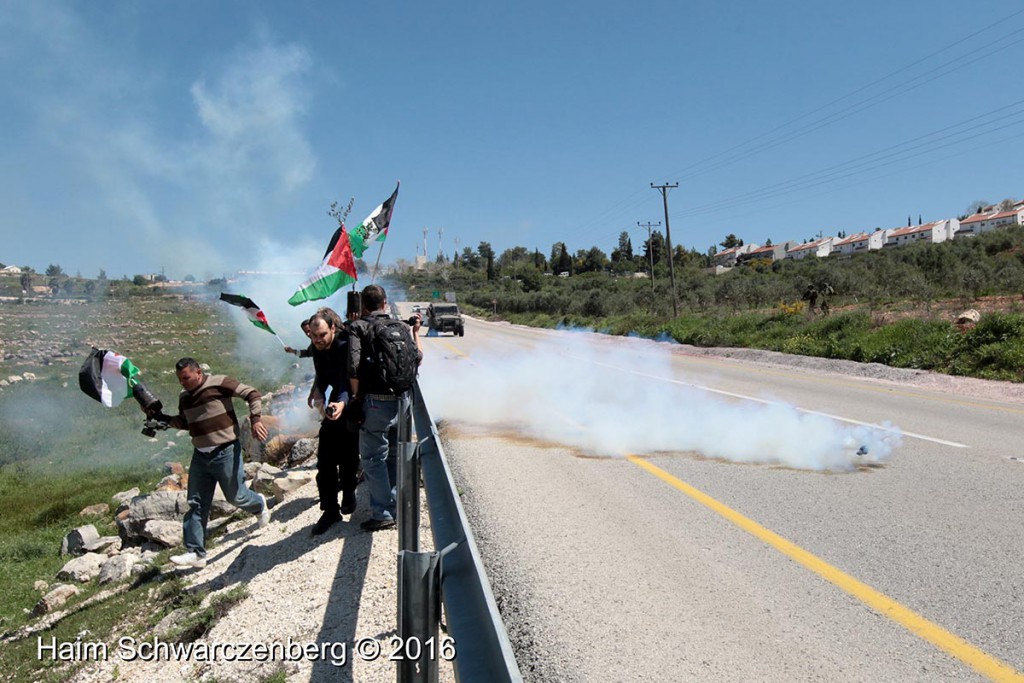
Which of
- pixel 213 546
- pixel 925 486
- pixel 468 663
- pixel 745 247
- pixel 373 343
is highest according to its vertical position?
pixel 745 247

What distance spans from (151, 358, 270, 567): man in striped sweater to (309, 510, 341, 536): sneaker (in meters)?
1.05

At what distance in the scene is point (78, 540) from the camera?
8.77 m

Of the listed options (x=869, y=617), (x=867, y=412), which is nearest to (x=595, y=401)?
(x=867, y=412)

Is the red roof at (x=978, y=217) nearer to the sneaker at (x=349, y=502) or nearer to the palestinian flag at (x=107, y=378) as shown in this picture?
the sneaker at (x=349, y=502)

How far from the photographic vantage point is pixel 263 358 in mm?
26734

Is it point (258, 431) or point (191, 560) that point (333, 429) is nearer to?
point (258, 431)

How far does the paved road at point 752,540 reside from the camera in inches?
131

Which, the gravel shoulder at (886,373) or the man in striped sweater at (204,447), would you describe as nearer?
the man in striped sweater at (204,447)

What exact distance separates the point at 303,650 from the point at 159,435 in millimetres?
12915

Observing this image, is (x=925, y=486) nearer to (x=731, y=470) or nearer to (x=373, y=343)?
(x=731, y=470)

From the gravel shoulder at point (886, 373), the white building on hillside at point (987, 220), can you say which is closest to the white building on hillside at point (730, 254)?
the white building on hillside at point (987, 220)

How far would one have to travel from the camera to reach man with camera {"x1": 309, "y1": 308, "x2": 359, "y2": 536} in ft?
19.3

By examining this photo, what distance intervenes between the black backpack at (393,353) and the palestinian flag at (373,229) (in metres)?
4.87

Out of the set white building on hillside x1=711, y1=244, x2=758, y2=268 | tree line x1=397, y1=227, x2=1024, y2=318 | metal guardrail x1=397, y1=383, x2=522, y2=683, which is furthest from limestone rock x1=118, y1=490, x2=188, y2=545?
white building on hillside x1=711, y1=244, x2=758, y2=268
